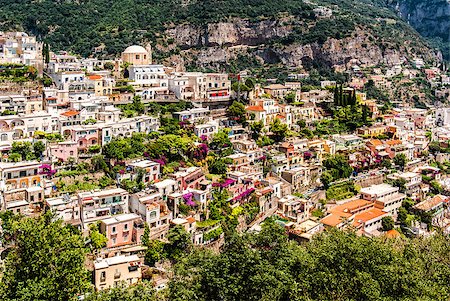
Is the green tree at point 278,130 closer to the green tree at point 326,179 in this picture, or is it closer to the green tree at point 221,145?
the green tree at point 221,145

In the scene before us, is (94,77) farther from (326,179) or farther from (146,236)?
(326,179)

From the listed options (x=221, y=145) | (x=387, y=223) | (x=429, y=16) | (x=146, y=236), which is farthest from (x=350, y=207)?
(x=429, y=16)

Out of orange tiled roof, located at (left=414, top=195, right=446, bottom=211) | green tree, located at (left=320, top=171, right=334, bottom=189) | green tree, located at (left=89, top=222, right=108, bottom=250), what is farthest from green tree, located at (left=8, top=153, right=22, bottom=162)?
orange tiled roof, located at (left=414, top=195, right=446, bottom=211)

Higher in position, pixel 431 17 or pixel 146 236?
pixel 431 17

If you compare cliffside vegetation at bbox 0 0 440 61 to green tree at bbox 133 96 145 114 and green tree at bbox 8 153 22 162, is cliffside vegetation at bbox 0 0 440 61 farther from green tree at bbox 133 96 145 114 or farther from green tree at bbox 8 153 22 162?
green tree at bbox 8 153 22 162

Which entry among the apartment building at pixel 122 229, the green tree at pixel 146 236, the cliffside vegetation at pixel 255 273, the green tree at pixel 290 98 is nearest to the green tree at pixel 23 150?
the apartment building at pixel 122 229

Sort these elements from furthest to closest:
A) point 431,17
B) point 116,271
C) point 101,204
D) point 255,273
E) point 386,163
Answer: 1. point 431,17
2. point 386,163
3. point 101,204
4. point 116,271
5. point 255,273
